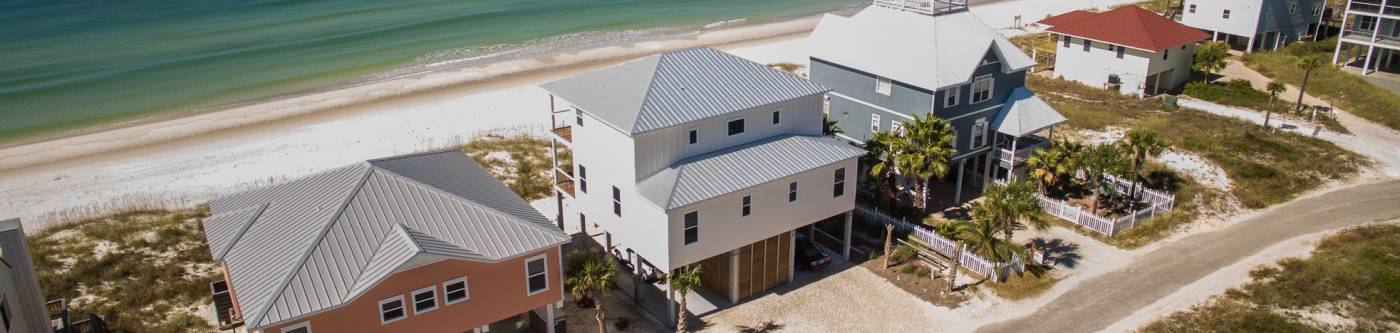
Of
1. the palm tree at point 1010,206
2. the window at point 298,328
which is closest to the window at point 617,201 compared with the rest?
the window at point 298,328

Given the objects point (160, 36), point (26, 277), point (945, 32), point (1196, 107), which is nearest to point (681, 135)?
point (945, 32)

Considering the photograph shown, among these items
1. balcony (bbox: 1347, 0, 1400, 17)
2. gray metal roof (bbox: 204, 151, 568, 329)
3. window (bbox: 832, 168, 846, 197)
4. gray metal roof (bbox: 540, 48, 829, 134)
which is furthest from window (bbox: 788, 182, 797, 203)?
balcony (bbox: 1347, 0, 1400, 17)

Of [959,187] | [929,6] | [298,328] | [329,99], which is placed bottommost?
[329,99]

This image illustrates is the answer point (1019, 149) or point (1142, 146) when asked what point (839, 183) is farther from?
point (1142, 146)

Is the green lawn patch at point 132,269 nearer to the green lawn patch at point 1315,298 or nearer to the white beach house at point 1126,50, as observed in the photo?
the green lawn patch at point 1315,298

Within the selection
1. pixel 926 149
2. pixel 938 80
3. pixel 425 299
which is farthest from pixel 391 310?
pixel 938 80
